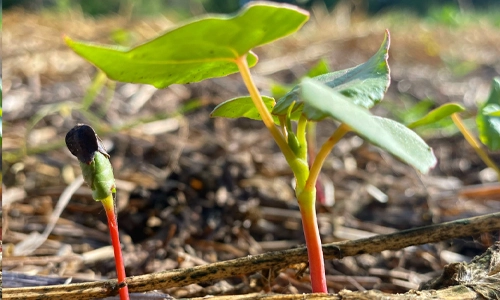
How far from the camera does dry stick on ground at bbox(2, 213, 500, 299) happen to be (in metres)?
0.50

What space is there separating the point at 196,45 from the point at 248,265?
25cm

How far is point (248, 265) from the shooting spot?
0.53 meters

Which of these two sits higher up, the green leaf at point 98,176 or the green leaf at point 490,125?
the green leaf at point 490,125

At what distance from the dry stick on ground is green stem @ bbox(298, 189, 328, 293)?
87 millimetres

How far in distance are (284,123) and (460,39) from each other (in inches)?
187

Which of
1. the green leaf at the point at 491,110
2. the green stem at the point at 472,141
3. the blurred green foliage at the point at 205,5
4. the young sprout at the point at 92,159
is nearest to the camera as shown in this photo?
the young sprout at the point at 92,159

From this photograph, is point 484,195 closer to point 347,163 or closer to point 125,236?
point 347,163

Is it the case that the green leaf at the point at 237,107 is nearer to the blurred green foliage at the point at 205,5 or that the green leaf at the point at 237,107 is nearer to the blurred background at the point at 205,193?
the blurred background at the point at 205,193

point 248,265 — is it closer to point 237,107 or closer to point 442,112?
point 237,107

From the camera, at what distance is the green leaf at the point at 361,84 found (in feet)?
1.36

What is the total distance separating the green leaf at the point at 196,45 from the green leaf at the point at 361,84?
0.06 metres

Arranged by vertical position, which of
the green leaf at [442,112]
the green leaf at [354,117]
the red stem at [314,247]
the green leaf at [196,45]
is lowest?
the red stem at [314,247]

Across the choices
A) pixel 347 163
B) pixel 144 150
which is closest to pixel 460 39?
pixel 347 163

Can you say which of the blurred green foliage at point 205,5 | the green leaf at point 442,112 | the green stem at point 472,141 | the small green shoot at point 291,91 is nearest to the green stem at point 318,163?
the small green shoot at point 291,91
